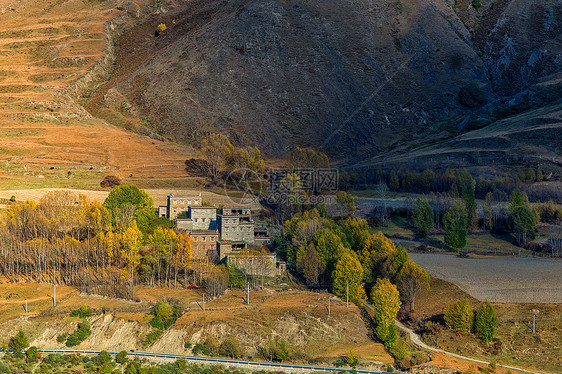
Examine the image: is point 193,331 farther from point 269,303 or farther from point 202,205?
point 202,205

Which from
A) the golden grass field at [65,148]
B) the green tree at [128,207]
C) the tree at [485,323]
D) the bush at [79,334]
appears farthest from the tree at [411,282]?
the golden grass field at [65,148]

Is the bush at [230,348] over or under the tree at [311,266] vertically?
under

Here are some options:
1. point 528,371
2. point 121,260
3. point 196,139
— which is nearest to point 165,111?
point 196,139

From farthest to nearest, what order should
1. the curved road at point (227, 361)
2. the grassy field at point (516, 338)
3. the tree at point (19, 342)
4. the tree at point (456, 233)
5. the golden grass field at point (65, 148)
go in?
the golden grass field at point (65, 148), the tree at point (456, 233), the tree at point (19, 342), the grassy field at point (516, 338), the curved road at point (227, 361)

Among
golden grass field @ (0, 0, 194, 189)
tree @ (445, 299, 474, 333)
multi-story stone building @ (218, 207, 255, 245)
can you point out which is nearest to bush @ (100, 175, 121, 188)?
golden grass field @ (0, 0, 194, 189)

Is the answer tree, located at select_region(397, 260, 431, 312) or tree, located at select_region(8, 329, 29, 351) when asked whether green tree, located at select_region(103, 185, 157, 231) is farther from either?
tree, located at select_region(397, 260, 431, 312)

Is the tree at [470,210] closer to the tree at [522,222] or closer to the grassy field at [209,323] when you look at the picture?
the tree at [522,222]
